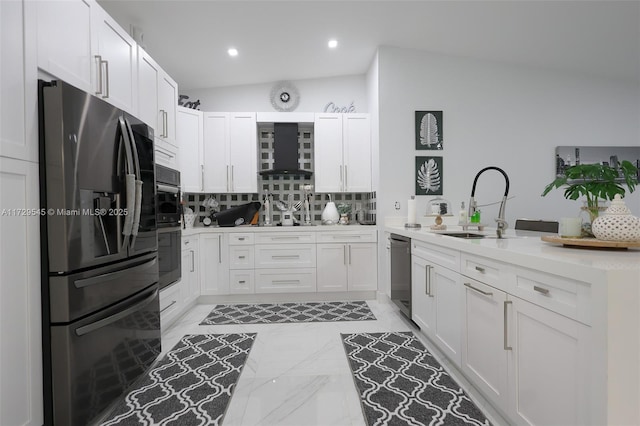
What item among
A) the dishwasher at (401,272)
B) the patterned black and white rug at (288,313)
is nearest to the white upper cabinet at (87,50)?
the patterned black and white rug at (288,313)

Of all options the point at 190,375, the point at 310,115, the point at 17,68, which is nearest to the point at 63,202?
the point at 17,68

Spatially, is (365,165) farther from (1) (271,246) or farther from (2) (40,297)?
(2) (40,297)

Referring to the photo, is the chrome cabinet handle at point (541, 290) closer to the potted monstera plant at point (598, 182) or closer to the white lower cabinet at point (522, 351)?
the white lower cabinet at point (522, 351)

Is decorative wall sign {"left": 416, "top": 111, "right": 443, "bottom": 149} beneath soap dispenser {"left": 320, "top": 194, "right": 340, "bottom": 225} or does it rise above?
above

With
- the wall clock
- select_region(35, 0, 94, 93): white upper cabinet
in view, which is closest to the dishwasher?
the wall clock

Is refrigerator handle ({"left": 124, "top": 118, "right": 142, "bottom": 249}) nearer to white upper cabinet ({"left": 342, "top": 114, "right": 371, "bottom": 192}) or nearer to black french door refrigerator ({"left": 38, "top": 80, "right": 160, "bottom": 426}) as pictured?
black french door refrigerator ({"left": 38, "top": 80, "right": 160, "bottom": 426})

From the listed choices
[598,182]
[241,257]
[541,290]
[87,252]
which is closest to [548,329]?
[541,290]

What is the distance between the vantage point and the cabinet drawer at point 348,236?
3.70 metres

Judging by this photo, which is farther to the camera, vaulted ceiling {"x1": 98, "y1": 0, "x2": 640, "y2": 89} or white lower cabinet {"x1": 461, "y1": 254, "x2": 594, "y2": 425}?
vaulted ceiling {"x1": 98, "y1": 0, "x2": 640, "y2": 89}

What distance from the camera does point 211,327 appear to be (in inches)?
115

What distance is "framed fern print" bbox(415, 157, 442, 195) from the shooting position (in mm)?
3621

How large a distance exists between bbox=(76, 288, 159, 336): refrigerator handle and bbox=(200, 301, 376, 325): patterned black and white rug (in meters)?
1.09

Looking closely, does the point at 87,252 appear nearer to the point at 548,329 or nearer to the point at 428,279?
the point at 548,329

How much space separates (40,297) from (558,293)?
6.91ft
